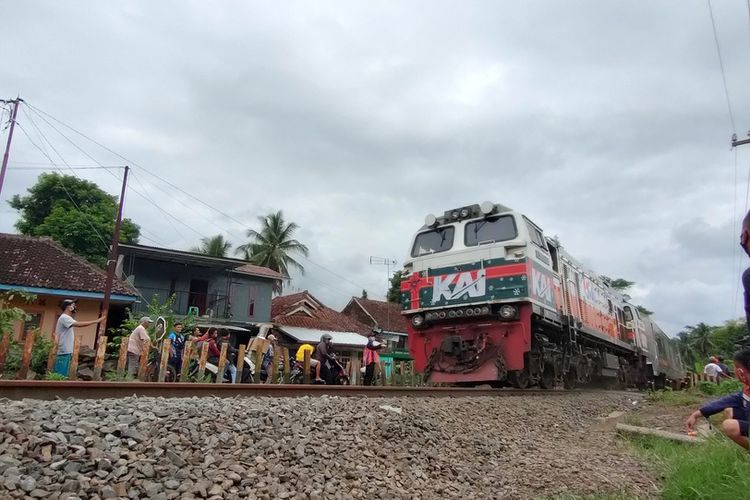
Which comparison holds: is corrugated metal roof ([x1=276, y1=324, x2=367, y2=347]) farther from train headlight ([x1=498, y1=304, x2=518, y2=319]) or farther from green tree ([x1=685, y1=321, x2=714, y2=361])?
green tree ([x1=685, y1=321, x2=714, y2=361])

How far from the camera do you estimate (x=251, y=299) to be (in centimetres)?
2825

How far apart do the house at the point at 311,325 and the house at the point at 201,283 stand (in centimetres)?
184

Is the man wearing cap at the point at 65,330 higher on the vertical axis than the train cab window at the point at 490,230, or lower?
lower

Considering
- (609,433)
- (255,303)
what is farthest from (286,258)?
(609,433)

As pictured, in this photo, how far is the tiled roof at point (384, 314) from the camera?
39.2 metres

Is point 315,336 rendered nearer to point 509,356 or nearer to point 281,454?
point 509,356

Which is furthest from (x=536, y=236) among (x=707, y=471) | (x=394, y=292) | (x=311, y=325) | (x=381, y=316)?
(x=394, y=292)

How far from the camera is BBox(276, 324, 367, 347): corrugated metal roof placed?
27.7 m

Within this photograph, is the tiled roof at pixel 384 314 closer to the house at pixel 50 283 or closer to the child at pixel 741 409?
the house at pixel 50 283

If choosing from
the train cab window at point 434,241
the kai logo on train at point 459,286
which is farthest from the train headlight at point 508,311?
the train cab window at point 434,241

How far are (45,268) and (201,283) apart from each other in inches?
346

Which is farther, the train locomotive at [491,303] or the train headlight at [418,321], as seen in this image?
the train headlight at [418,321]

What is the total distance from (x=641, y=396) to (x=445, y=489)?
11298mm

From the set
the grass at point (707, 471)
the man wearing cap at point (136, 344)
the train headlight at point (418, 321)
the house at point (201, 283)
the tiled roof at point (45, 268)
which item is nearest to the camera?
the grass at point (707, 471)
